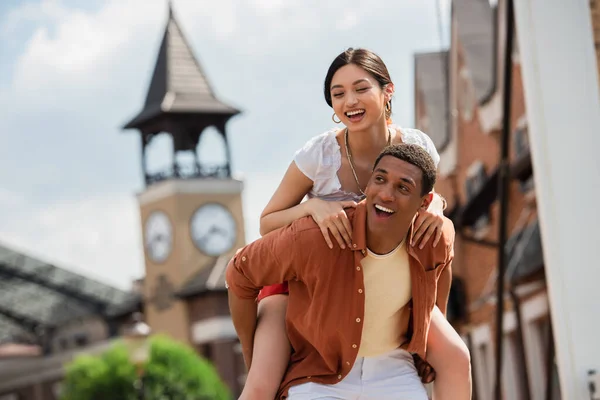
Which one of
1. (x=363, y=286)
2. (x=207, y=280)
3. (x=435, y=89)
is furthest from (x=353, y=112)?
(x=207, y=280)

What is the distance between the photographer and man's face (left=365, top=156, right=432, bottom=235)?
4.02 m

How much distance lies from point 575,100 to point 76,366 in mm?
28010

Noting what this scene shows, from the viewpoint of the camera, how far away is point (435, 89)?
31906 millimetres

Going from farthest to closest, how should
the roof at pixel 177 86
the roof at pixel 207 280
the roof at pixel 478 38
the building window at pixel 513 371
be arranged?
1. the roof at pixel 177 86
2. the roof at pixel 207 280
3. the roof at pixel 478 38
4. the building window at pixel 513 371

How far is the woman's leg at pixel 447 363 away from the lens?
4.32 meters

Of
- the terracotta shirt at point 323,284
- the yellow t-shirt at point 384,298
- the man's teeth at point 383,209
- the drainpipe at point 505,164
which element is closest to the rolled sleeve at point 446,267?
the terracotta shirt at point 323,284

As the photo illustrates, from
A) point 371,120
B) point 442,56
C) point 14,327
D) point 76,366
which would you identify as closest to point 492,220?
point 442,56

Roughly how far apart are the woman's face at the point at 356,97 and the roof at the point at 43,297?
45667mm

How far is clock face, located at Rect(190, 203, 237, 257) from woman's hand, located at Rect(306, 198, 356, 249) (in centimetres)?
4526

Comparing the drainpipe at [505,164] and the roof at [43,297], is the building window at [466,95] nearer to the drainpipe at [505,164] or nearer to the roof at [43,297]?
the drainpipe at [505,164]

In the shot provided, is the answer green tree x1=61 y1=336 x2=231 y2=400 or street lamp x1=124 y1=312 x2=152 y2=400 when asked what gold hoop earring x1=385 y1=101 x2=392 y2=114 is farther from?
green tree x1=61 y1=336 x2=231 y2=400

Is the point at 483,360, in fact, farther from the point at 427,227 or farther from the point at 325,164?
the point at 427,227

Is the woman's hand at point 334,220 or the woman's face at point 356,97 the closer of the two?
the woman's hand at point 334,220

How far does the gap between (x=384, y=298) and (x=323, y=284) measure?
198 mm
